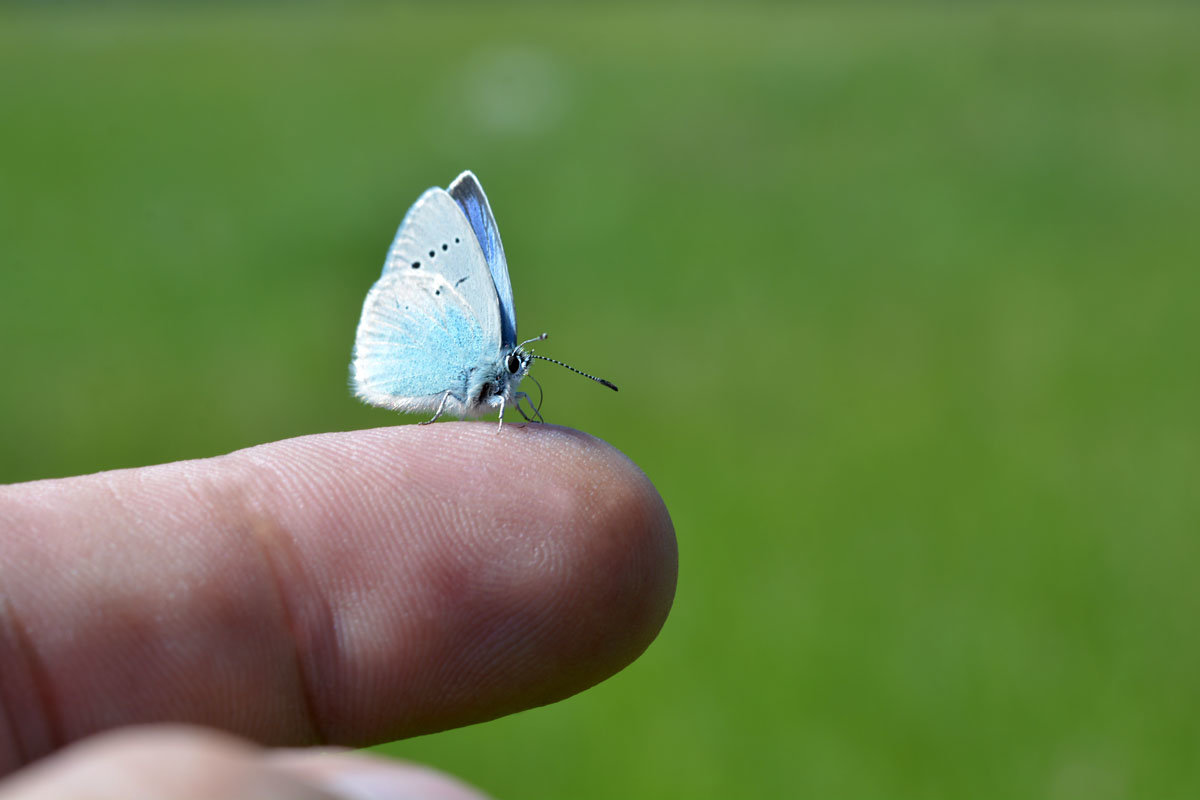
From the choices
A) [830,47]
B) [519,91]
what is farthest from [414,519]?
[830,47]

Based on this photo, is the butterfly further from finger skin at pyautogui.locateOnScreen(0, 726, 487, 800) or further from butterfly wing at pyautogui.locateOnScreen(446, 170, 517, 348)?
finger skin at pyautogui.locateOnScreen(0, 726, 487, 800)

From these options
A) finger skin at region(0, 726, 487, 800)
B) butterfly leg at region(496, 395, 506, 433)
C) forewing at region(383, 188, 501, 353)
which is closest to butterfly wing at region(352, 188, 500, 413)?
forewing at region(383, 188, 501, 353)

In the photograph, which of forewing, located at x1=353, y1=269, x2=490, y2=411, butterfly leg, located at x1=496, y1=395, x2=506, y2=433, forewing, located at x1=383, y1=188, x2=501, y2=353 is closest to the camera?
butterfly leg, located at x1=496, y1=395, x2=506, y2=433

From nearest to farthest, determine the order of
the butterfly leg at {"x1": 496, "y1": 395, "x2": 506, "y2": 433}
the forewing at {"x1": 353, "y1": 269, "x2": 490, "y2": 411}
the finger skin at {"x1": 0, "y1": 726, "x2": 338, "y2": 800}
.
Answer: the finger skin at {"x1": 0, "y1": 726, "x2": 338, "y2": 800}, the butterfly leg at {"x1": 496, "y1": 395, "x2": 506, "y2": 433}, the forewing at {"x1": 353, "y1": 269, "x2": 490, "y2": 411}

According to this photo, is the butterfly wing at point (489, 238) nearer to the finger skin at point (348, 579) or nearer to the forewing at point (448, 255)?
the forewing at point (448, 255)

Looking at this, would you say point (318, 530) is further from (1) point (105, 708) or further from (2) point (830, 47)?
(2) point (830, 47)

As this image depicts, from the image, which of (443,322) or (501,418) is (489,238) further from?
(501,418)

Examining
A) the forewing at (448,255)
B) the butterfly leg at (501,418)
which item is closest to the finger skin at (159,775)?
the butterfly leg at (501,418)
